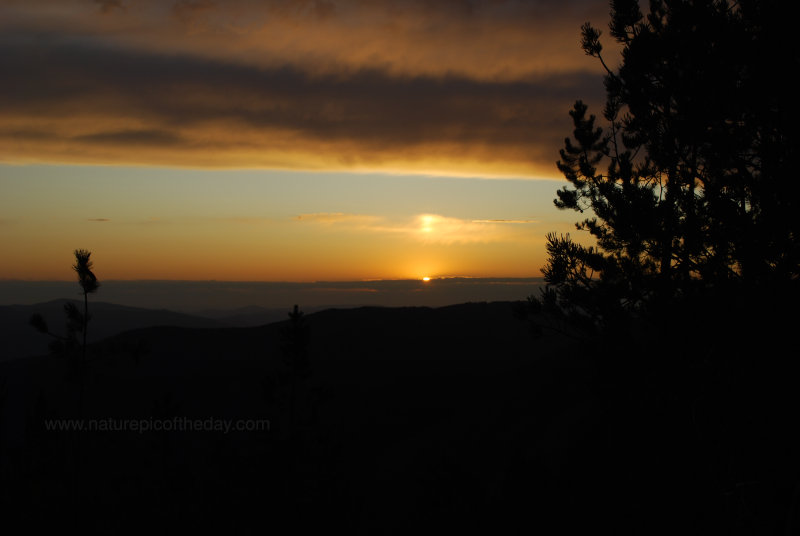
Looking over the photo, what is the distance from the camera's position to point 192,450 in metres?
47.5

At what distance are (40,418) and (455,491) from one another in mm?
25525

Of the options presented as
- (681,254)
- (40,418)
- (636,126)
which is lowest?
(40,418)

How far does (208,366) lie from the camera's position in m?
75.6

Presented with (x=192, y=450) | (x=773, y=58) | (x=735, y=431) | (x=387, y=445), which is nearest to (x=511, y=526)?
(x=735, y=431)

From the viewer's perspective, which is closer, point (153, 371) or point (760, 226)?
point (760, 226)

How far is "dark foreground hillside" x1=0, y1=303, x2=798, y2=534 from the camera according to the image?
5.80 meters

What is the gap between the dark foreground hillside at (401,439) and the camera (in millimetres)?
5801

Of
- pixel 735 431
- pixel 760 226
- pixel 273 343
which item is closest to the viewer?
pixel 735 431

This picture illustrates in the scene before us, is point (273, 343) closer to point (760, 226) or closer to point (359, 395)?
point (359, 395)

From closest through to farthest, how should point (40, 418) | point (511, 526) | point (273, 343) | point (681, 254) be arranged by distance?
point (681, 254) < point (511, 526) < point (40, 418) < point (273, 343)

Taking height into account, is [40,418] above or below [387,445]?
above

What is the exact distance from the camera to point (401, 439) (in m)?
49.6

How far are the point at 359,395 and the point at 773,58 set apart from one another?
5802 cm

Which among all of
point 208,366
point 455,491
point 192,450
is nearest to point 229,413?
point 192,450
